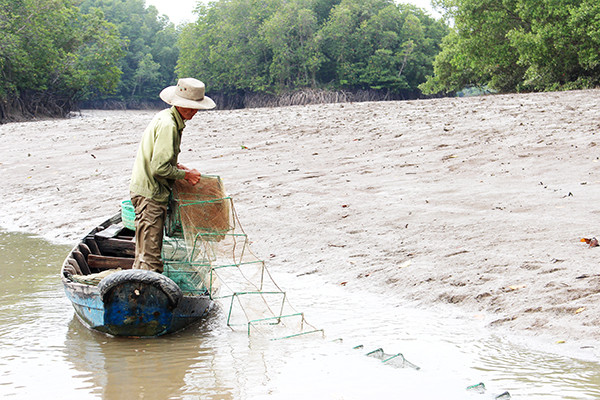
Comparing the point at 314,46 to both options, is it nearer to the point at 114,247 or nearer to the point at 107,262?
the point at 114,247

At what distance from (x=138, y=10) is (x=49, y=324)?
258ft

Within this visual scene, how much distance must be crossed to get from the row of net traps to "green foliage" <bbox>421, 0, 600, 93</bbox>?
17983 millimetres

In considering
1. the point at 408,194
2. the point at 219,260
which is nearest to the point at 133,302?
the point at 219,260

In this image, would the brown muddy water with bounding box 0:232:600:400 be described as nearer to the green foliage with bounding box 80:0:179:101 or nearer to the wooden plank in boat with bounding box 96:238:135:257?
the wooden plank in boat with bounding box 96:238:135:257

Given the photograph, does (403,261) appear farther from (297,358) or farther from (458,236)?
(297,358)

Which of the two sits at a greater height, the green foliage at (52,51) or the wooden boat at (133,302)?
the green foliage at (52,51)

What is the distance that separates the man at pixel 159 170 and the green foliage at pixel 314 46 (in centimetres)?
4689

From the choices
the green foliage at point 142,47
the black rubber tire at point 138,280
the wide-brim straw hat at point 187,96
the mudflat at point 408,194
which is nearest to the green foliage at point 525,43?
the mudflat at point 408,194

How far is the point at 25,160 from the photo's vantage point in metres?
14.9

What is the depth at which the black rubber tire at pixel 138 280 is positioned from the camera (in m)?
4.85

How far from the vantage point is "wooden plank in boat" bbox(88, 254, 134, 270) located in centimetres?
649

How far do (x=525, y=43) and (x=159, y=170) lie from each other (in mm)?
19804

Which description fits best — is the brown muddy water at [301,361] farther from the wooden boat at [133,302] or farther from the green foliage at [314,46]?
the green foliage at [314,46]

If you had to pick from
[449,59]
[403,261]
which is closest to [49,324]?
[403,261]
